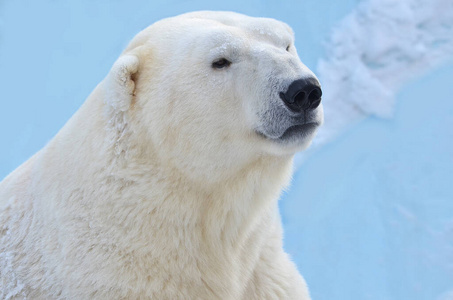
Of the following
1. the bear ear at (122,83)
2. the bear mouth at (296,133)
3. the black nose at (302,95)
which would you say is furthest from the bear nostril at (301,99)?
the bear ear at (122,83)

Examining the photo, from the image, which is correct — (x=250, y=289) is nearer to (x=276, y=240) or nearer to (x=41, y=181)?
(x=276, y=240)

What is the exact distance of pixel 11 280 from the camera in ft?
9.04

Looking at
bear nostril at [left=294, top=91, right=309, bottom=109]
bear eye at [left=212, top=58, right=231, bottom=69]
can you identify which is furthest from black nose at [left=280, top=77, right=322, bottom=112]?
bear eye at [left=212, top=58, right=231, bottom=69]

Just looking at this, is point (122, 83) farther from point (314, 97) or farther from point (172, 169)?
point (314, 97)

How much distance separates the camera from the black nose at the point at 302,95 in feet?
7.62

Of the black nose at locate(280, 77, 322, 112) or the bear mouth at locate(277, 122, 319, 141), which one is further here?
the bear mouth at locate(277, 122, 319, 141)

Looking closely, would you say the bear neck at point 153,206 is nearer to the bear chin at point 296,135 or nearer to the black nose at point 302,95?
the bear chin at point 296,135

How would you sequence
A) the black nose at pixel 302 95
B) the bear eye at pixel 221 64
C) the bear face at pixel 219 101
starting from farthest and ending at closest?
the bear eye at pixel 221 64 → the bear face at pixel 219 101 → the black nose at pixel 302 95

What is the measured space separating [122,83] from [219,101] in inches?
17.5

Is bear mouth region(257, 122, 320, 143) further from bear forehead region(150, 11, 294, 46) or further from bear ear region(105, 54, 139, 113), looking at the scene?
bear ear region(105, 54, 139, 113)

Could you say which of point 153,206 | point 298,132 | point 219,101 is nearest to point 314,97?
point 298,132

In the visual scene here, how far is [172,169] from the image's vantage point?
256 centimetres

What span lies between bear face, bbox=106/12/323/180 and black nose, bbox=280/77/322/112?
0.07 ft

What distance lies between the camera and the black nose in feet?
7.62
